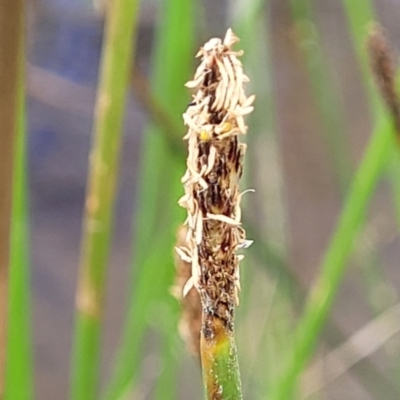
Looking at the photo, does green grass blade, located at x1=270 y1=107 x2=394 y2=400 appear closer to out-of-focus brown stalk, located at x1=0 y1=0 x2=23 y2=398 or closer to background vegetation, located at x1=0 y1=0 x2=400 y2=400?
background vegetation, located at x1=0 y1=0 x2=400 y2=400

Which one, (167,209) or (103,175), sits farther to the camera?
(167,209)

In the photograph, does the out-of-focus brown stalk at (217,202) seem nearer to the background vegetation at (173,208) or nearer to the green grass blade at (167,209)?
the background vegetation at (173,208)

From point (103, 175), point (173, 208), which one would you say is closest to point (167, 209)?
point (173, 208)

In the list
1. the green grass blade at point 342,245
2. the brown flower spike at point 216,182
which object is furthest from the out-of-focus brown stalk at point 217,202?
the green grass blade at point 342,245

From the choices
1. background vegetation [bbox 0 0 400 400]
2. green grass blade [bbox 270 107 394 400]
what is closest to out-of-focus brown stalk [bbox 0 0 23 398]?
background vegetation [bbox 0 0 400 400]

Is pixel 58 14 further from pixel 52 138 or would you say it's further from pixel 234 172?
pixel 234 172

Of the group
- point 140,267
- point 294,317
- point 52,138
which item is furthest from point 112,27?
point 52,138

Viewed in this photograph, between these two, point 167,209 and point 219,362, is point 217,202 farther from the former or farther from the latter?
point 167,209
